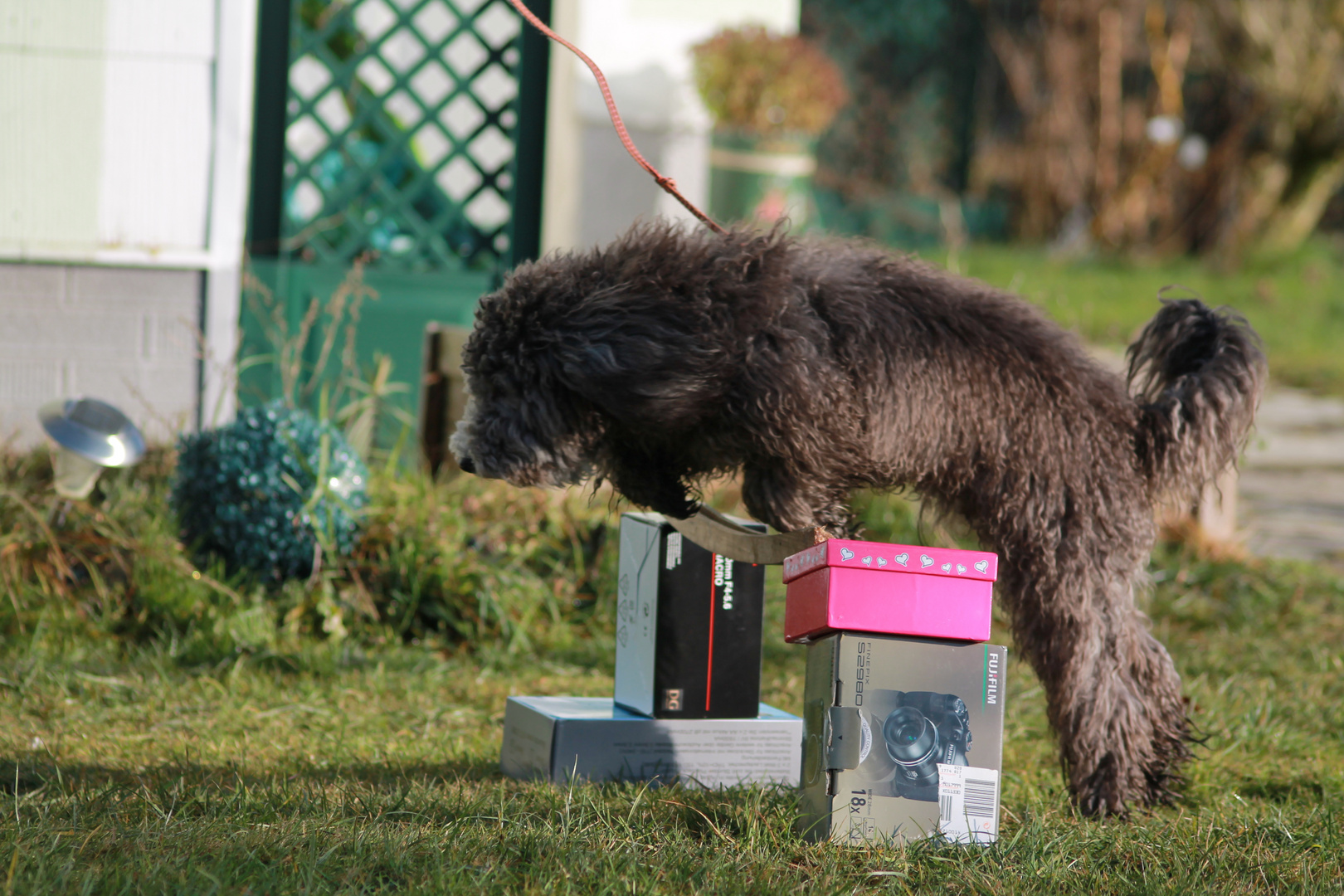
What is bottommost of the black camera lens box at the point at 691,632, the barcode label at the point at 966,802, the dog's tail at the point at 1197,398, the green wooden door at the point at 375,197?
the barcode label at the point at 966,802

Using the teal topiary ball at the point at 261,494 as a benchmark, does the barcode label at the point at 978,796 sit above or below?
below

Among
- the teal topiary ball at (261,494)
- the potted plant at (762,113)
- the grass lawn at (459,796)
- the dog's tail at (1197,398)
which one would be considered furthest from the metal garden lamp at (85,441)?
the potted plant at (762,113)

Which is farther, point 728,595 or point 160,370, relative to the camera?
point 160,370

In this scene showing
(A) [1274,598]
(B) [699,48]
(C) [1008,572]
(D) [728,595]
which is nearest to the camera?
(C) [1008,572]

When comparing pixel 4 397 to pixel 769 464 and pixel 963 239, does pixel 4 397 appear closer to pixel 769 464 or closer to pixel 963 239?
pixel 769 464

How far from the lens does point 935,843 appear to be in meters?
2.15

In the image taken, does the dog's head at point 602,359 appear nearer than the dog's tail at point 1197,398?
Yes

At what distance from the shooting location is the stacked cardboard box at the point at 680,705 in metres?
2.62

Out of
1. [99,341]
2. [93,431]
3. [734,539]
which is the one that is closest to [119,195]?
[99,341]

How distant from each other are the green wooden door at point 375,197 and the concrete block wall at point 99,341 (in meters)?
0.28

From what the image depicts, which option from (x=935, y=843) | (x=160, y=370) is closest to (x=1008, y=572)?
(x=935, y=843)

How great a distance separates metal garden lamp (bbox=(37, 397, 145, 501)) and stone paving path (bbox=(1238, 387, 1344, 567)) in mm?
3607

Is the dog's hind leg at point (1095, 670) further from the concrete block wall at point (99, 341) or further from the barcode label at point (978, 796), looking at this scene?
the concrete block wall at point (99, 341)

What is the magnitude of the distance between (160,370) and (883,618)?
3510mm
